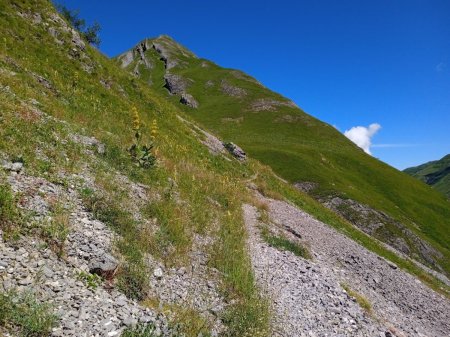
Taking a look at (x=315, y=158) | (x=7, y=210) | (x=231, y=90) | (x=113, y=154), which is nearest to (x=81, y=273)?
(x=7, y=210)

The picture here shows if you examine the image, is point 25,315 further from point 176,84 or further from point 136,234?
point 176,84

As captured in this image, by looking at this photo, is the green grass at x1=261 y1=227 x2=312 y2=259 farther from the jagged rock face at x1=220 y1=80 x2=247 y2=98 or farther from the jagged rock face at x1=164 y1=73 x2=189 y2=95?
the jagged rock face at x1=164 y1=73 x2=189 y2=95

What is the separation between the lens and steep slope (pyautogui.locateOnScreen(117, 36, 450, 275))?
57.7 metres

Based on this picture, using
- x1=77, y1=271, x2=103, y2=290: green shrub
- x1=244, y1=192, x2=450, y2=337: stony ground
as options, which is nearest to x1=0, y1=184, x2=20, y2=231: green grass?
x1=77, y1=271, x2=103, y2=290: green shrub

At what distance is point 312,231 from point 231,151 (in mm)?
16996

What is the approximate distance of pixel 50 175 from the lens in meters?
11.9

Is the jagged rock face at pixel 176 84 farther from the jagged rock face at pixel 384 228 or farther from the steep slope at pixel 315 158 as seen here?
the jagged rock face at pixel 384 228

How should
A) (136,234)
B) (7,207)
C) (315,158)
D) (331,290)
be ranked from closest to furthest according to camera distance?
(7,207), (136,234), (331,290), (315,158)

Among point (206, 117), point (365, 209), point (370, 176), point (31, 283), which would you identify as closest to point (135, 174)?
point (31, 283)

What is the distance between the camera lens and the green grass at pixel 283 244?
17250 millimetres

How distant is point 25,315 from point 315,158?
74159mm

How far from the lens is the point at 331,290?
14.2 m

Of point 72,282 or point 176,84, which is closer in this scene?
point 72,282

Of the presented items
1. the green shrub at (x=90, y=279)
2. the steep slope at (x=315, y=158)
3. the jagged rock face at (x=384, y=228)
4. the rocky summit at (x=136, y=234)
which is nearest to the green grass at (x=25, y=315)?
the rocky summit at (x=136, y=234)
